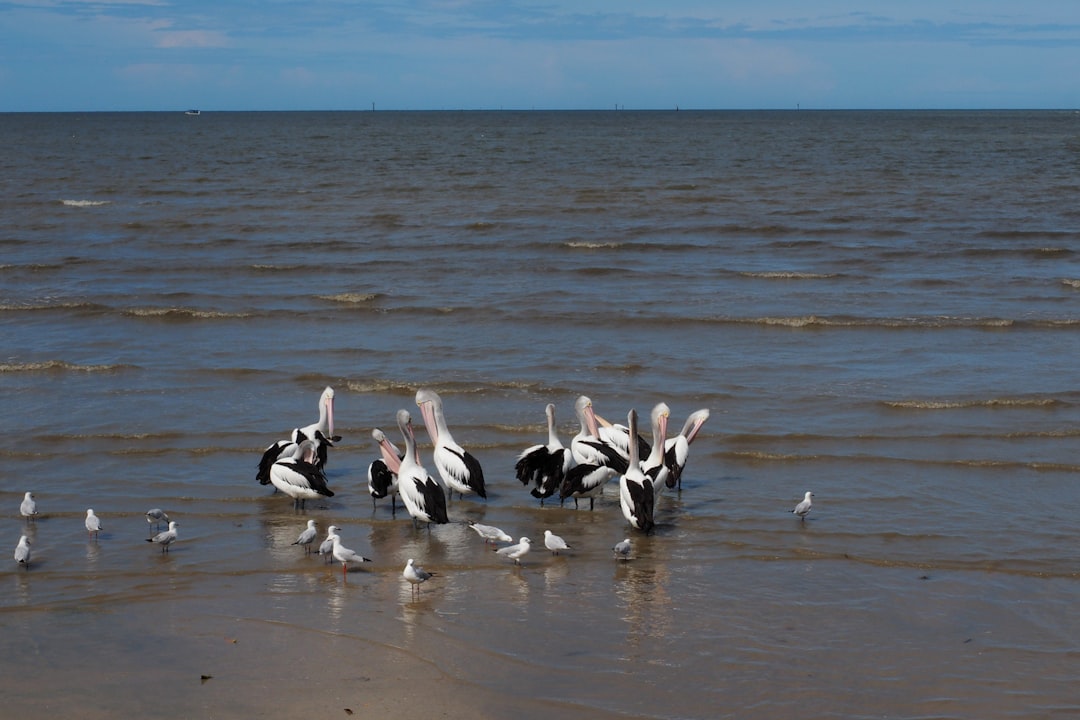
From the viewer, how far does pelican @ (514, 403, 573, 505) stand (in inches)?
382

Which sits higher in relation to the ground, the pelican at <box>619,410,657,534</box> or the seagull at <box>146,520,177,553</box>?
the pelican at <box>619,410,657,534</box>

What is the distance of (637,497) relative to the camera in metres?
8.74

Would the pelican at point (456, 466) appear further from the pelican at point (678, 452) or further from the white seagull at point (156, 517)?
the white seagull at point (156, 517)

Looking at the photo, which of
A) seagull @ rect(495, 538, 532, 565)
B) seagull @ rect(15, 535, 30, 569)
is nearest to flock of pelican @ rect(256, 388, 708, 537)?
seagull @ rect(495, 538, 532, 565)

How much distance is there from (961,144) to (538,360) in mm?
58958

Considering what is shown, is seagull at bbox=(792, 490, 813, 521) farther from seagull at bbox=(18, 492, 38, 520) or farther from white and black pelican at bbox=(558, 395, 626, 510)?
seagull at bbox=(18, 492, 38, 520)

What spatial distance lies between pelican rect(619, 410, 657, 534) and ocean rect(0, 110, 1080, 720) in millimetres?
150

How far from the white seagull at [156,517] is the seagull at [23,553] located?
92cm

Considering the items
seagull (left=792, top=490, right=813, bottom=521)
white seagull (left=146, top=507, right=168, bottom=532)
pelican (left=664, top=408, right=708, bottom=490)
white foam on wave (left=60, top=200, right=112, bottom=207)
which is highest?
white foam on wave (left=60, top=200, right=112, bottom=207)

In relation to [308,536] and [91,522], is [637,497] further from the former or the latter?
[91,522]

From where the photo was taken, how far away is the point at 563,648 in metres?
6.54

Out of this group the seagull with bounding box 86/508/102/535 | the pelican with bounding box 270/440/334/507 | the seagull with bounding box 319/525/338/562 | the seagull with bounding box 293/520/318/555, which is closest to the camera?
the seagull with bounding box 319/525/338/562

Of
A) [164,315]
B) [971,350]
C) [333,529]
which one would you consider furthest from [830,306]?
[333,529]

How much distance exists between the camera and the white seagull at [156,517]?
8.60m
